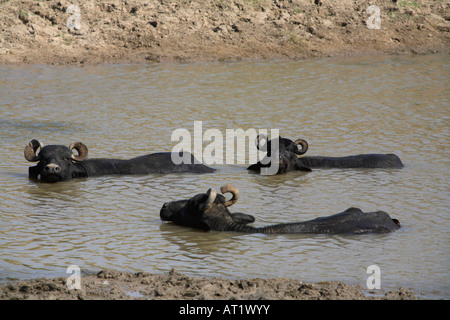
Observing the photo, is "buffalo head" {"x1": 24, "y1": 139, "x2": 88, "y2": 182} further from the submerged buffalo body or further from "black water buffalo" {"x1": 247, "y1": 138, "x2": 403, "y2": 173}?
the submerged buffalo body

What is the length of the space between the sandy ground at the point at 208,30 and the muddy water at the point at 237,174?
98cm

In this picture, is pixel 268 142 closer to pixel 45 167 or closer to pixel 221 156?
pixel 221 156

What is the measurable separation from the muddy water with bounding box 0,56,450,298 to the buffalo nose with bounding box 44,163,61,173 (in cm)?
24

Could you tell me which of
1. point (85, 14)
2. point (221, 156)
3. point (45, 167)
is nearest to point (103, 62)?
point (85, 14)

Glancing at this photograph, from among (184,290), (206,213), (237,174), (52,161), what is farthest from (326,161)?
(184,290)

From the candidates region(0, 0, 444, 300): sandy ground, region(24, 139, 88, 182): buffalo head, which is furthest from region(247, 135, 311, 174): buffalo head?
region(0, 0, 444, 300): sandy ground

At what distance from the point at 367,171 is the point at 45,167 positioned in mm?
4861

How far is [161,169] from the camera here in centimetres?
1177

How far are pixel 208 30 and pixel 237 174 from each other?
12005 mm

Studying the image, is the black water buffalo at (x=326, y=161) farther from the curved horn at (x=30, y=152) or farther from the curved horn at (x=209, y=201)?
the curved horn at (x=209, y=201)

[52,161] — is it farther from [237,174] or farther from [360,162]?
[360,162]

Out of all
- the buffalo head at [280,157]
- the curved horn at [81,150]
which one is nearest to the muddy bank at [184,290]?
the curved horn at [81,150]

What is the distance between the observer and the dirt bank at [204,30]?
871 inches

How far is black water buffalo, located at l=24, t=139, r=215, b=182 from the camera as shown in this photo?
37.0ft
